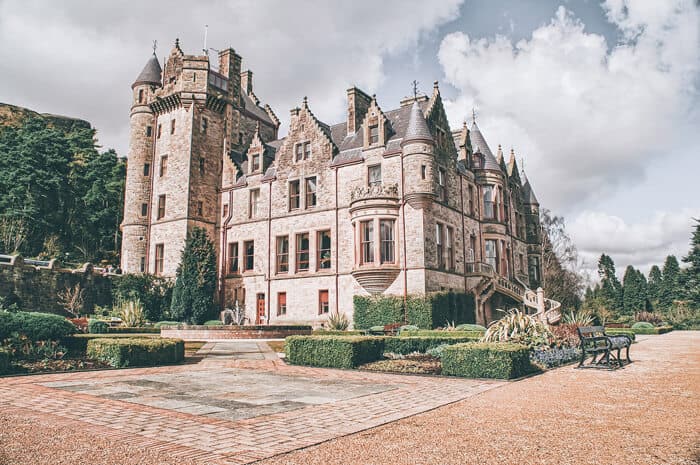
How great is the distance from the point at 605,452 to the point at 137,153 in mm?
40567

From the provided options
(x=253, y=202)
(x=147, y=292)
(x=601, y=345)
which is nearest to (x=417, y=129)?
(x=253, y=202)

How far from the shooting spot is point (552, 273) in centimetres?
4800

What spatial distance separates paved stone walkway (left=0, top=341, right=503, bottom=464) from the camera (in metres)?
6.05

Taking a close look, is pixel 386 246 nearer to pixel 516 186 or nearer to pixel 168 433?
pixel 516 186

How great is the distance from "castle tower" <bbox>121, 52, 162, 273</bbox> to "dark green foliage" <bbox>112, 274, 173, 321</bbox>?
101 inches

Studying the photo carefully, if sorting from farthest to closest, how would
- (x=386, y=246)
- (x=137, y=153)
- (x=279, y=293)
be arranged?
(x=137, y=153) → (x=279, y=293) → (x=386, y=246)

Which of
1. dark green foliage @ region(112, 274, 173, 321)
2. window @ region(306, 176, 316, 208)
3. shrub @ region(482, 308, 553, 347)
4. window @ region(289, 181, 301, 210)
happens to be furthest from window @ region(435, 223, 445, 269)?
dark green foliage @ region(112, 274, 173, 321)

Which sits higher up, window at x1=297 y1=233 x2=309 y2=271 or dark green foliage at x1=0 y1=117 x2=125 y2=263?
dark green foliage at x1=0 y1=117 x2=125 y2=263

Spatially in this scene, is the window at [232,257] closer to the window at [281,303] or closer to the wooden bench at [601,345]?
the window at [281,303]

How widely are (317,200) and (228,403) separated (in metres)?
24.8

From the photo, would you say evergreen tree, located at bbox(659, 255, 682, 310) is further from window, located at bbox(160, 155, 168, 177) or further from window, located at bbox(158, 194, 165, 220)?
window, located at bbox(160, 155, 168, 177)

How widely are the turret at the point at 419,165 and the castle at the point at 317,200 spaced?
0.06 metres

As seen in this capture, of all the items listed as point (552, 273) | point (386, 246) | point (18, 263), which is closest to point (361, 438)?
point (386, 246)

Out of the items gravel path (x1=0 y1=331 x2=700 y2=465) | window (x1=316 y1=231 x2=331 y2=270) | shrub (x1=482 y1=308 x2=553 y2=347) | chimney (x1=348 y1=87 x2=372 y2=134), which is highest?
chimney (x1=348 y1=87 x2=372 y2=134)
